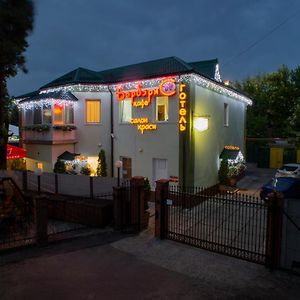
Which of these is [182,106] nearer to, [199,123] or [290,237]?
[199,123]

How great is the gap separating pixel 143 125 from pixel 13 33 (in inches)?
300

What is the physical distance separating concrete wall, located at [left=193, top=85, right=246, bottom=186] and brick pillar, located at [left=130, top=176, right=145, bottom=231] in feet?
16.6

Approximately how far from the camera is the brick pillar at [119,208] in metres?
11.4

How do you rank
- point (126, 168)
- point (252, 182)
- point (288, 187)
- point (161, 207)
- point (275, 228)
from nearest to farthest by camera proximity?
point (275, 228) → point (161, 207) → point (288, 187) → point (126, 168) → point (252, 182)

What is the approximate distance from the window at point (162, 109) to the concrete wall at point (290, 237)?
8.96 m

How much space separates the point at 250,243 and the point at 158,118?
27.5 feet

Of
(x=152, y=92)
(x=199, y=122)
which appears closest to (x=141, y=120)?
(x=152, y=92)

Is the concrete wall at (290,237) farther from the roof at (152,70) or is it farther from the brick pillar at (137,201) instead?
the roof at (152,70)

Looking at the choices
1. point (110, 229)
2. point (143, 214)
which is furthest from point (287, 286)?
point (110, 229)

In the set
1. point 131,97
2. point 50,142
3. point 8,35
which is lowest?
point 50,142

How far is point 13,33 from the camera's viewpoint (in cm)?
1245

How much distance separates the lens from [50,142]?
17.5 meters

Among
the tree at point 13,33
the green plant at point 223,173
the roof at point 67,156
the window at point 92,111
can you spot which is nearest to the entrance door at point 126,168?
the roof at point 67,156

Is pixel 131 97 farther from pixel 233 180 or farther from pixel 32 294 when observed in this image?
pixel 32 294
